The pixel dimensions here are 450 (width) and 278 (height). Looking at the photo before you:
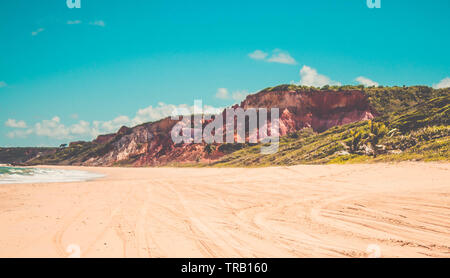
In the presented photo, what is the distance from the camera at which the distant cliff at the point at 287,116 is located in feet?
174

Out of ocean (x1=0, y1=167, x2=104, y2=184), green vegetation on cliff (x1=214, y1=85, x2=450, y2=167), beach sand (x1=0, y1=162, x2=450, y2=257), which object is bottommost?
ocean (x1=0, y1=167, x2=104, y2=184)

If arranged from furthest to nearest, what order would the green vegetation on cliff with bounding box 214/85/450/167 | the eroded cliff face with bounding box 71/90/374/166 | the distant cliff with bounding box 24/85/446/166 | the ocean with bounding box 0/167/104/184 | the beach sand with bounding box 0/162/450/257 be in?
the eroded cliff face with bounding box 71/90/374/166 → the distant cliff with bounding box 24/85/446/166 → the ocean with bounding box 0/167/104/184 → the green vegetation on cliff with bounding box 214/85/450/167 → the beach sand with bounding box 0/162/450/257

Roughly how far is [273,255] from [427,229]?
3.72 m

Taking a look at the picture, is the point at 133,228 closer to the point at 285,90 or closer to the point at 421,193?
the point at 421,193

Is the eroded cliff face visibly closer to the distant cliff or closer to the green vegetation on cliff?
the distant cliff

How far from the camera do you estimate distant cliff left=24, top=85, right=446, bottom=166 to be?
52.9 metres

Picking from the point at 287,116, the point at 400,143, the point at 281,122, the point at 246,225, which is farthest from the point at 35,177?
the point at 287,116

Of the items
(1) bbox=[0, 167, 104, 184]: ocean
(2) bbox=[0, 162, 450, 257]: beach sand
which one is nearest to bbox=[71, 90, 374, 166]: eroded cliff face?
(1) bbox=[0, 167, 104, 184]: ocean

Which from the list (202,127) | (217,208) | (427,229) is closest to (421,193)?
(427,229)

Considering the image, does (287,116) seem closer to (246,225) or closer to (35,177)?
(35,177)

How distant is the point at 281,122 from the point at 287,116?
230 cm

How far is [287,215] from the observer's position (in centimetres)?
721

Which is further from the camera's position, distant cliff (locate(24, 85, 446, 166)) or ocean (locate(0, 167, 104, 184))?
distant cliff (locate(24, 85, 446, 166))
